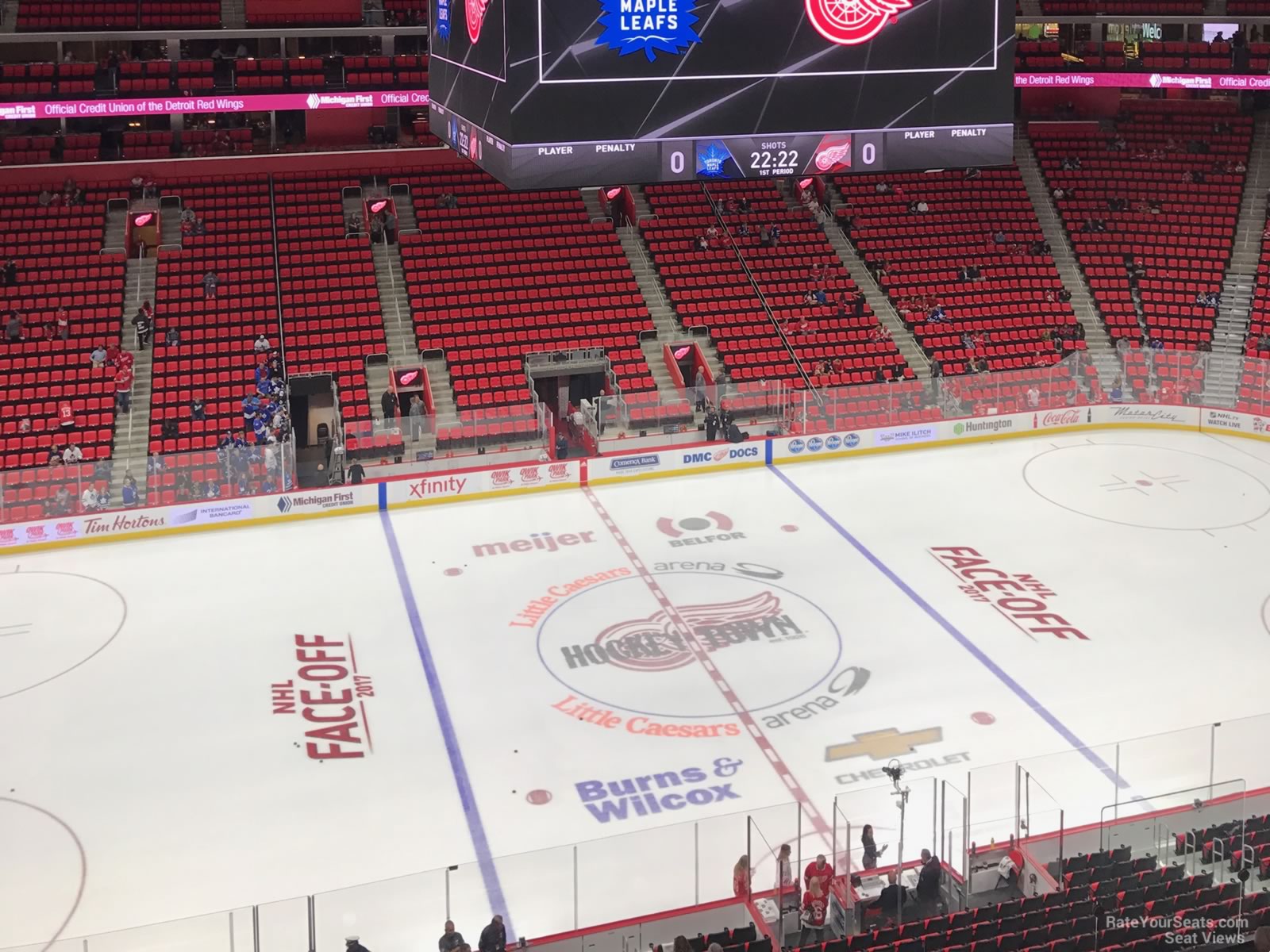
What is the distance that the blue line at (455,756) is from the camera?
1181 cm

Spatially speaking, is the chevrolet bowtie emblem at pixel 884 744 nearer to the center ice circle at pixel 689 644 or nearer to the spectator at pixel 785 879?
the center ice circle at pixel 689 644

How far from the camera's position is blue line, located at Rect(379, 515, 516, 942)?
11812mm

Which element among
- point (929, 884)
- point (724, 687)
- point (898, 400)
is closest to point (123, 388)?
point (724, 687)

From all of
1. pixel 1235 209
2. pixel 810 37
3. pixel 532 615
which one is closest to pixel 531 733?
pixel 532 615

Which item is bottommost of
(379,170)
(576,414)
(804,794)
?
(804,794)

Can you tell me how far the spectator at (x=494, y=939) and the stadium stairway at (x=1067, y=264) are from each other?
22200mm

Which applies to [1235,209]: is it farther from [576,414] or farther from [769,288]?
[576,414]

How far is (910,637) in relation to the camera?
63.6 ft

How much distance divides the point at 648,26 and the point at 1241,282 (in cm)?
2307

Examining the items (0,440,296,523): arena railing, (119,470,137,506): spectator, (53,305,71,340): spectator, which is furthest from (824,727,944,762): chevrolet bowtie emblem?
(53,305,71,340): spectator

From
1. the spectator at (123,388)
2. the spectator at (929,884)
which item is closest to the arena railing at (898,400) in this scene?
the spectator at (123,388)

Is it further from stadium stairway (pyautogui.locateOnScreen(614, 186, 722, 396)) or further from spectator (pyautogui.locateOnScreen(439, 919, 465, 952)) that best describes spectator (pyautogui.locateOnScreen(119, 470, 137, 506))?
spectator (pyautogui.locateOnScreen(439, 919, 465, 952))

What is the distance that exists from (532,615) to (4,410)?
12.6 metres

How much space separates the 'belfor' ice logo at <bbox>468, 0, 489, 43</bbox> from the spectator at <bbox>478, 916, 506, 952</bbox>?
428 inches
